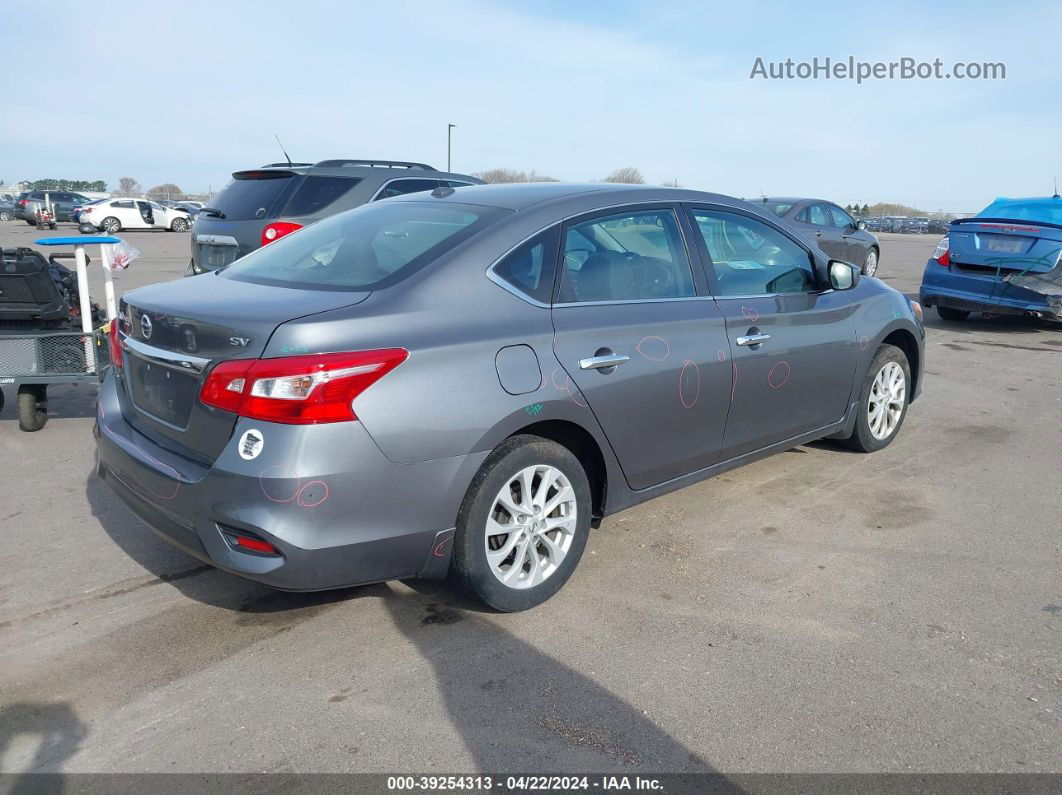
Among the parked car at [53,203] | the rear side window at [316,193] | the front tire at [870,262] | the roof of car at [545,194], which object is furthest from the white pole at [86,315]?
the parked car at [53,203]

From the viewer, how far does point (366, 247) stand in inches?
146

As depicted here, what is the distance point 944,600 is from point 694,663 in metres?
1.25

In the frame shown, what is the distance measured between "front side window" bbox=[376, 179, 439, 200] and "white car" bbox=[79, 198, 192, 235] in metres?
28.4

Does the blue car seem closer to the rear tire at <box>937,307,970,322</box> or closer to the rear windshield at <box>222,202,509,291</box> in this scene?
the rear tire at <box>937,307,970,322</box>

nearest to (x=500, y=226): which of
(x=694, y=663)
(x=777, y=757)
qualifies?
(x=694, y=663)

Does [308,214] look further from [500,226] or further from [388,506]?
[388,506]

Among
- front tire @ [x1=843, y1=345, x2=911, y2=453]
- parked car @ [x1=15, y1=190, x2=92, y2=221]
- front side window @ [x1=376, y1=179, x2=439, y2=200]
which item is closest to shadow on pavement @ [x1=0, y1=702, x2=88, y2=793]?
front tire @ [x1=843, y1=345, x2=911, y2=453]

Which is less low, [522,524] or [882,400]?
[882,400]

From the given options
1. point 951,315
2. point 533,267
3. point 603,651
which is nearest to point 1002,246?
point 951,315

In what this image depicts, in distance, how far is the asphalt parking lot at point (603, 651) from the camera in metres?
2.66

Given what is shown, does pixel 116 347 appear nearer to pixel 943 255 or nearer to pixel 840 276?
pixel 840 276

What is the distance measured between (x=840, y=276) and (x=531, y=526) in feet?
8.38

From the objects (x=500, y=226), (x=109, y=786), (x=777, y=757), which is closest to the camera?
(x=109, y=786)

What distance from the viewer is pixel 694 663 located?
10.3 ft
